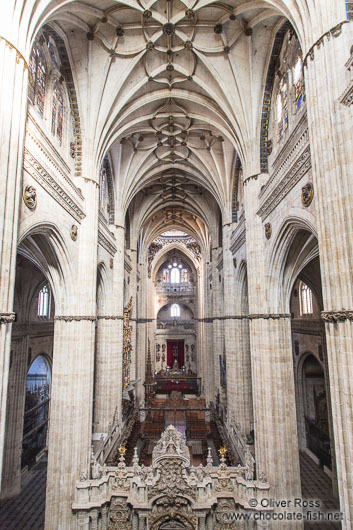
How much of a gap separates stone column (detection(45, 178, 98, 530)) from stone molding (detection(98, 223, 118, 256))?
90.0 inches

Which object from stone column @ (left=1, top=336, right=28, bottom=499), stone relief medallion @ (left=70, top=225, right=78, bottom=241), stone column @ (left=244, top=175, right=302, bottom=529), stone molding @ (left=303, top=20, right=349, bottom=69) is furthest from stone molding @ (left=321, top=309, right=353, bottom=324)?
stone column @ (left=1, top=336, right=28, bottom=499)

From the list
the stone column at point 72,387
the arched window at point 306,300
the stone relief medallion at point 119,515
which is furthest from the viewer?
the arched window at point 306,300

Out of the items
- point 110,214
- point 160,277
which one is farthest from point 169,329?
point 110,214

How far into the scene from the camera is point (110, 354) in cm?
1864

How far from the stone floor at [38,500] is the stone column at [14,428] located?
2.06 ft

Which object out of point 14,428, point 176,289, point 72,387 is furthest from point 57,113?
point 176,289

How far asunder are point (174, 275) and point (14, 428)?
34055mm

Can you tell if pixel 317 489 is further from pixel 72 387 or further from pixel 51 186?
pixel 51 186

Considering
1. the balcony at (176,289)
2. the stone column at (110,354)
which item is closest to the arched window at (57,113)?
the stone column at (110,354)

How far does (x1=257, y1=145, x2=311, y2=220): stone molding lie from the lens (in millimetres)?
8258

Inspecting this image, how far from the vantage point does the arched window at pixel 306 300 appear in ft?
60.5

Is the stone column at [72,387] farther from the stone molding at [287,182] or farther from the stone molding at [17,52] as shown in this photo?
the stone molding at [287,182]

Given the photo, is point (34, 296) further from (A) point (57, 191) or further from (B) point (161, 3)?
(B) point (161, 3)

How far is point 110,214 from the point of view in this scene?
20250 millimetres
